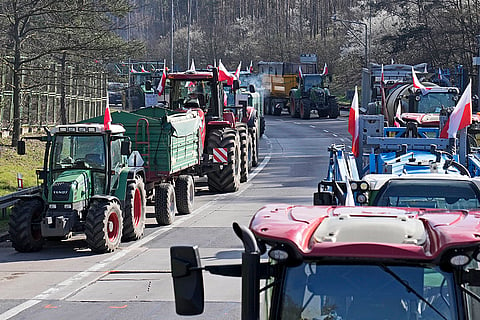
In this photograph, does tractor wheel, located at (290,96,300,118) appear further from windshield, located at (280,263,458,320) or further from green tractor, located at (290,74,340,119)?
windshield, located at (280,263,458,320)

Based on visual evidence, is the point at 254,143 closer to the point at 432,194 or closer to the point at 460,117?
the point at 460,117

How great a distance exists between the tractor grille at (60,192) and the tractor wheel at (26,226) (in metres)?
0.54

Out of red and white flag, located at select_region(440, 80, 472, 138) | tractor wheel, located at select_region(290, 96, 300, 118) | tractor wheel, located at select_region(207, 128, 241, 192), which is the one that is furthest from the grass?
tractor wheel, located at select_region(290, 96, 300, 118)

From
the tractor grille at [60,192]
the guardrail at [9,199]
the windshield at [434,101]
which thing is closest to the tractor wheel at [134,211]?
the tractor grille at [60,192]

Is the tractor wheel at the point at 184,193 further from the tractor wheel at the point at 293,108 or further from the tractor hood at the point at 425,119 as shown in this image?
the tractor wheel at the point at 293,108

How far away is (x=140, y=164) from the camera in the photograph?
17938 mm

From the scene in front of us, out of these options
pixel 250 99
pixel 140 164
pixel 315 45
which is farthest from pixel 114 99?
pixel 140 164

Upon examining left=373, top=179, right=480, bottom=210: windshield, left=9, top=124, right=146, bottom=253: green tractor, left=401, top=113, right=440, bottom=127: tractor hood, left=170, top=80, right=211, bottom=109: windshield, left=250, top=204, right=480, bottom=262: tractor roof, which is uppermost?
left=170, top=80, right=211, bottom=109: windshield

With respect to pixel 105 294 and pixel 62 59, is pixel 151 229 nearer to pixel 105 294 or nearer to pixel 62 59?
pixel 105 294

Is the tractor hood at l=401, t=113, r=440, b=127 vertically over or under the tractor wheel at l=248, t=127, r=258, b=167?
over

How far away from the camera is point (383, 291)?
14.6 ft

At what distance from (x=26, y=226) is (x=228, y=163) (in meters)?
8.72

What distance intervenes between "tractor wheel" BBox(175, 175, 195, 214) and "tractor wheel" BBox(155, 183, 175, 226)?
1251mm

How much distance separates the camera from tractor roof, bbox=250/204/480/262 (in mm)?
4344
